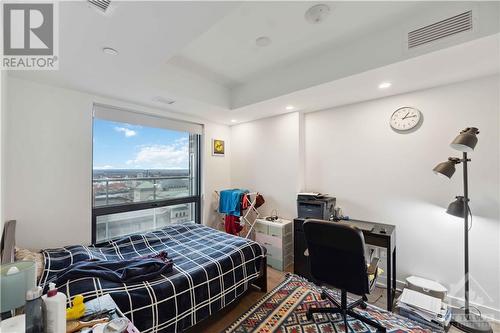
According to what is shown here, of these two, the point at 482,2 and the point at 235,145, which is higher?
the point at 482,2

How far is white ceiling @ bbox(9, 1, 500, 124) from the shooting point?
1388mm

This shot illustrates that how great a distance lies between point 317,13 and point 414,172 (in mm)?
2098

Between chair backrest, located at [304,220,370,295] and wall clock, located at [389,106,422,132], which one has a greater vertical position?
wall clock, located at [389,106,422,132]

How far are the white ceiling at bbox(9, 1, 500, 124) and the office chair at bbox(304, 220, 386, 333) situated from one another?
1.54 metres

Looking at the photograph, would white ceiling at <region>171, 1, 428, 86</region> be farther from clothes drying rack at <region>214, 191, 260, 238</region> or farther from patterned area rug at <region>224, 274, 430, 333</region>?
patterned area rug at <region>224, 274, 430, 333</region>

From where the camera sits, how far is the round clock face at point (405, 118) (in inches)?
96.4

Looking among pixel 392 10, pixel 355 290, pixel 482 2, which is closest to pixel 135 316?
pixel 355 290

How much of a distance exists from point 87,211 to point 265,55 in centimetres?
284

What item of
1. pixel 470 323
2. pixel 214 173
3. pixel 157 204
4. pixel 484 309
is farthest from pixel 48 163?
pixel 484 309

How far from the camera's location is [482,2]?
1.45 metres

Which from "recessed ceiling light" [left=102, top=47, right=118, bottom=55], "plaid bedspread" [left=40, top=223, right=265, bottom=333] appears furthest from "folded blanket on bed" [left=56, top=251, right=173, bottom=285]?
"recessed ceiling light" [left=102, top=47, right=118, bottom=55]

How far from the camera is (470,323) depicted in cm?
193

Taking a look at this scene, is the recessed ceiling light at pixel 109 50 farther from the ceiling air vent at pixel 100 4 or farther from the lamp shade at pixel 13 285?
the lamp shade at pixel 13 285

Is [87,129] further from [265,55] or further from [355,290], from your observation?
[355,290]
